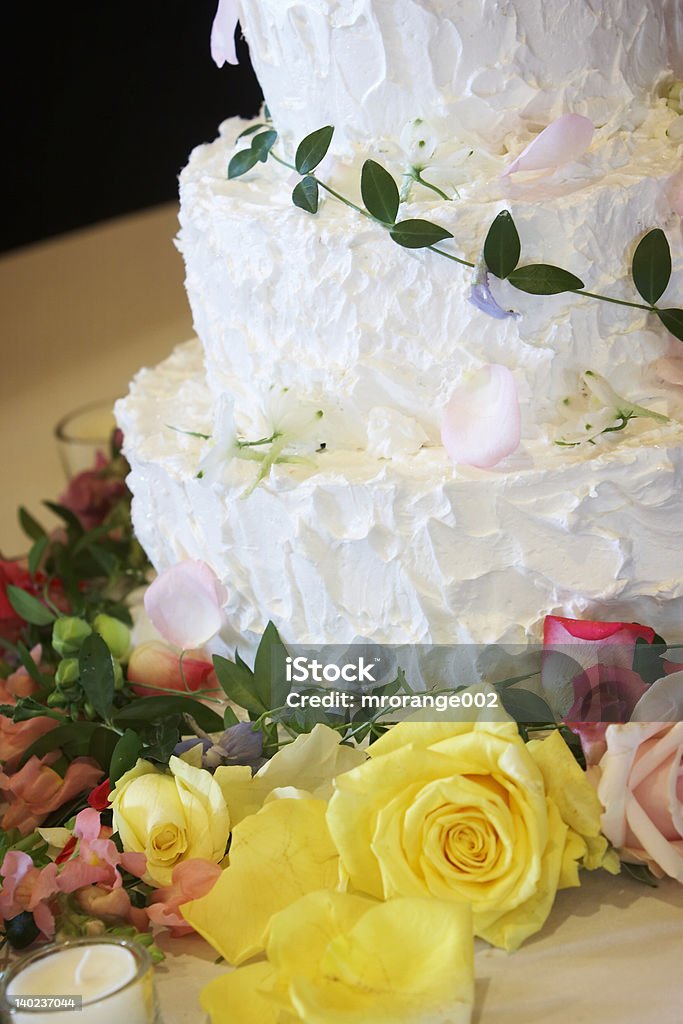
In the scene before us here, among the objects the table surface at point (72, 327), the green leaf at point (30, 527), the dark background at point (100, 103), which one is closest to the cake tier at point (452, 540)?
the green leaf at point (30, 527)

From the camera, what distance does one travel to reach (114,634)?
62.9 inches

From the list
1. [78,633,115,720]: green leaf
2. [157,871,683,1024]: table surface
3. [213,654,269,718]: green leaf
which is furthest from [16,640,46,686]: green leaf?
[157,871,683,1024]: table surface

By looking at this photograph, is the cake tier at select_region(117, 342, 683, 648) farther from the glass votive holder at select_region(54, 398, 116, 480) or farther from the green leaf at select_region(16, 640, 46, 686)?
the glass votive holder at select_region(54, 398, 116, 480)

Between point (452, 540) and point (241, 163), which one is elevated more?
point (241, 163)

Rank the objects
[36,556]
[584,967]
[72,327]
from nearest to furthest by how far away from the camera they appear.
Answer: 1. [584,967]
2. [36,556]
3. [72,327]

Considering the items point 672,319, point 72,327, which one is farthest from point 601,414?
point 72,327

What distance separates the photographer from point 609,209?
4.02 feet

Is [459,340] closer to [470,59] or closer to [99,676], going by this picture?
[470,59]

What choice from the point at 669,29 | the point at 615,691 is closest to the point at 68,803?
the point at 615,691

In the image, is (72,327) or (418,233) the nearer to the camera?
(418,233)

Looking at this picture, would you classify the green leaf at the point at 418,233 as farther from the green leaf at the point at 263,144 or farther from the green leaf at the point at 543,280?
the green leaf at the point at 263,144

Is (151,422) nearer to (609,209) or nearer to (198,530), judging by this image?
(198,530)

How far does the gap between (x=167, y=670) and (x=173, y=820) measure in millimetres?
334

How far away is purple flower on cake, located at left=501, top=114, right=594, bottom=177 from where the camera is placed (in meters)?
1.19
